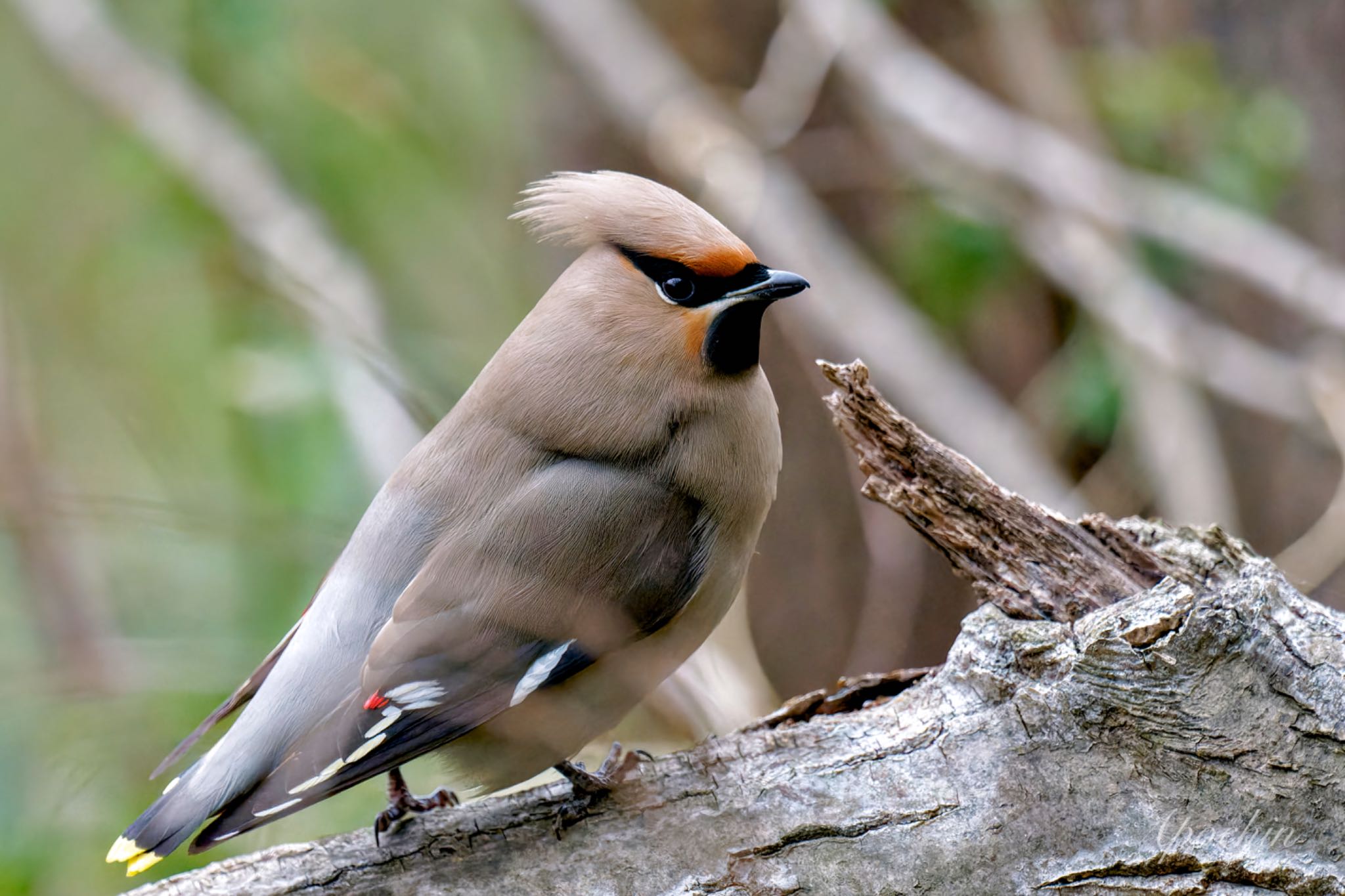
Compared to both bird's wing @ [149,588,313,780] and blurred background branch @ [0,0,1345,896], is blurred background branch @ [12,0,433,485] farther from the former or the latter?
bird's wing @ [149,588,313,780]

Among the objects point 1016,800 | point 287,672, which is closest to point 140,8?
point 287,672

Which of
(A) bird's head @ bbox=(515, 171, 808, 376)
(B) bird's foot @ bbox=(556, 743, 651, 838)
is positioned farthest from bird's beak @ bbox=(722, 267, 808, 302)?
(B) bird's foot @ bbox=(556, 743, 651, 838)

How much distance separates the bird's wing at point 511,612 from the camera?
2.35 metres

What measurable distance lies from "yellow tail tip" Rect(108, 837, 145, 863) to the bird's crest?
1350mm

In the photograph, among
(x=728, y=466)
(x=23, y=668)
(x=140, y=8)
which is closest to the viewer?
(x=728, y=466)

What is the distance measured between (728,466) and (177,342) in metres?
3.34

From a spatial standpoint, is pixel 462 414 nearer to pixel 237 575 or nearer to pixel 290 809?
pixel 290 809

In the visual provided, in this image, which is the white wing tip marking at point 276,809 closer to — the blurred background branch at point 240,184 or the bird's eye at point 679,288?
the bird's eye at point 679,288

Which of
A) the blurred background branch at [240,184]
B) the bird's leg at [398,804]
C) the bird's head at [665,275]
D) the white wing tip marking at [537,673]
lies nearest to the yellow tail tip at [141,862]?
the bird's leg at [398,804]

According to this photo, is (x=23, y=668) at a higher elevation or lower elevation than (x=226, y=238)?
lower

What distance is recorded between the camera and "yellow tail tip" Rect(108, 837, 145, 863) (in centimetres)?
228

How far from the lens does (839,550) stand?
533cm

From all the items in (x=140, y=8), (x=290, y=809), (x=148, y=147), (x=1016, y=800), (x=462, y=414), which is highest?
(x=140, y=8)

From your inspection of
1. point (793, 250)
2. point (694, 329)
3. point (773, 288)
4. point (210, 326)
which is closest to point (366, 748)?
point (694, 329)
